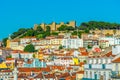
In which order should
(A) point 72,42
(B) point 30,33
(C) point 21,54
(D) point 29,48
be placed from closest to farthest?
(C) point 21,54 → (A) point 72,42 → (D) point 29,48 → (B) point 30,33

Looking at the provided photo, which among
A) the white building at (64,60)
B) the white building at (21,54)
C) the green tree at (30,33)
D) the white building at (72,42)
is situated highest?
the green tree at (30,33)

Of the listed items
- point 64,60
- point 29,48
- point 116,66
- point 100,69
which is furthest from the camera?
point 29,48

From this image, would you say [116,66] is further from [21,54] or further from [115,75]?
[21,54]

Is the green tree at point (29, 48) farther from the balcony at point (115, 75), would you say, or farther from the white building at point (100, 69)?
the balcony at point (115, 75)

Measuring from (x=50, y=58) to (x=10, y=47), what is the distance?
3113 cm

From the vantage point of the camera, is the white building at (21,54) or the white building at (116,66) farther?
the white building at (21,54)

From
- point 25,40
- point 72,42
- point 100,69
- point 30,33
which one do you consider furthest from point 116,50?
point 30,33

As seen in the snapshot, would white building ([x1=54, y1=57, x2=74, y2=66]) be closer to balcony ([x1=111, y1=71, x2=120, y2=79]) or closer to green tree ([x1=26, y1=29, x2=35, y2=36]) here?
green tree ([x1=26, y1=29, x2=35, y2=36])

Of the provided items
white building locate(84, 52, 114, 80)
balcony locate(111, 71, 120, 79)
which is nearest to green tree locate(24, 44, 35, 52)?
white building locate(84, 52, 114, 80)

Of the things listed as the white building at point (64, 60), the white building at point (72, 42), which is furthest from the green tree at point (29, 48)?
the white building at point (64, 60)

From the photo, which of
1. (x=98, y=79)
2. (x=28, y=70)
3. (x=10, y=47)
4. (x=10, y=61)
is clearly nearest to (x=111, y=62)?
(x=98, y=79)

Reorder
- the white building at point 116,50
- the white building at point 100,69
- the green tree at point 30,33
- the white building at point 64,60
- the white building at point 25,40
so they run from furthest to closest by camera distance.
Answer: the green tree at point 30,33, the white building at point 25,40, the white building at point 64,60, the white building at point 116,50, the white building at point 100,69

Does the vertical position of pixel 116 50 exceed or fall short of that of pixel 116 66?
it exceeds it

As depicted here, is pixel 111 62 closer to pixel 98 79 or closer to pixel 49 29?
pixel 98 79
